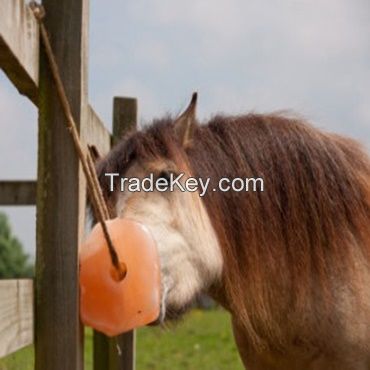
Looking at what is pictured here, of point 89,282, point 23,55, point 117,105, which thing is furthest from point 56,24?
point 117,105

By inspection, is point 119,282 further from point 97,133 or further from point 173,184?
point 97,133

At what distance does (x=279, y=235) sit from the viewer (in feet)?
13.1

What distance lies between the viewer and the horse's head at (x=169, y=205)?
11.8 feet

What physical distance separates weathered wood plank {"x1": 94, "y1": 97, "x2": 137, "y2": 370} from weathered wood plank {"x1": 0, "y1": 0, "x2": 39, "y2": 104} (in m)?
1.78

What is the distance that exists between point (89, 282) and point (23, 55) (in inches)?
27.7

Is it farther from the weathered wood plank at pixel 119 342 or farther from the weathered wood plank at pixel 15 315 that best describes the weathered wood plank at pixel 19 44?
the weathered wood plank at pixel 119 342

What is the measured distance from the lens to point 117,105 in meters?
5.04

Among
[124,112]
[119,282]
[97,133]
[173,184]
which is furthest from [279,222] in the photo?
[124,112]

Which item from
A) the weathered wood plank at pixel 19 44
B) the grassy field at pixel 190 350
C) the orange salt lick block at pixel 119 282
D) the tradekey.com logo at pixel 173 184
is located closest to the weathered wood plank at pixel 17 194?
the tradekey.com logo at pixel 173 184

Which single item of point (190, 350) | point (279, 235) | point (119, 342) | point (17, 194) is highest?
point (279, 235)

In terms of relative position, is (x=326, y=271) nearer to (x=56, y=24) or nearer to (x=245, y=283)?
(x=245, y=283)

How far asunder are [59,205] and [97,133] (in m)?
1.64

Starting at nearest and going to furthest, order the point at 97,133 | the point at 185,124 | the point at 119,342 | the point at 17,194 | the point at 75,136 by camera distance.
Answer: the point at 75,136 < the point at 185,124 < the point at 97,133 < the point at 119,342 < the point at 17,194

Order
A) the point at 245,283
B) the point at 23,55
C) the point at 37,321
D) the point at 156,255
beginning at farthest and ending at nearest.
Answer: the point at 245,283 → the point at 156,255 → the point at 37,321 → the point at 23,55
